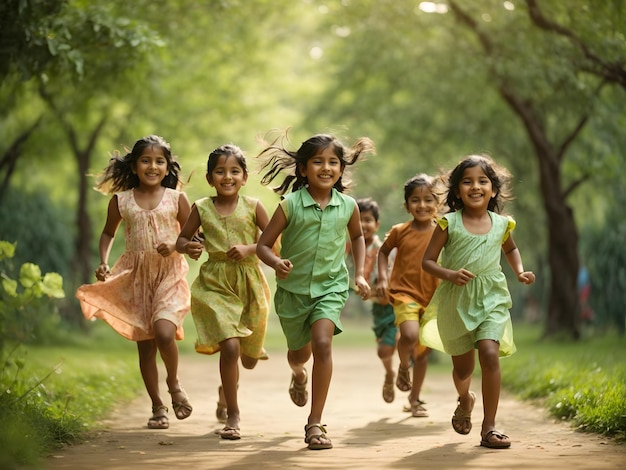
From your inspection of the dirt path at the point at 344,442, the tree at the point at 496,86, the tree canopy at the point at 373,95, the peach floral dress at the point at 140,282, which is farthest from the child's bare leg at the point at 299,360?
the tree at the point at 496,86

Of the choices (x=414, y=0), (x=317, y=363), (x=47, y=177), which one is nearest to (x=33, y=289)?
(x=317, y=363)

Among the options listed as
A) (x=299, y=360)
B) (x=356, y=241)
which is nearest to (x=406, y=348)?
(x=299, y=360)

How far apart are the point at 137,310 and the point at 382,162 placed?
2167cm

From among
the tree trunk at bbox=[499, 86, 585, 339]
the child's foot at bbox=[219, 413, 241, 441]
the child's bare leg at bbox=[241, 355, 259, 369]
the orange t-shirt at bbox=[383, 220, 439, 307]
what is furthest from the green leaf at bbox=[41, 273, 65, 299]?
the tree trunk at bbox=[499, 86, 585, 339]

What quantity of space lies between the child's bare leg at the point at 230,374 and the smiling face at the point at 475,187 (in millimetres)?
1968

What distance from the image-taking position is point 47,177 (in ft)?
95.5

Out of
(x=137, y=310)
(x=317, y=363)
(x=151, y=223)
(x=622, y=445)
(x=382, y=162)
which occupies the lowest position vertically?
(x=622, y=445)

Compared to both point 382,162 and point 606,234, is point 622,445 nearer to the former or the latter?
point 606,234

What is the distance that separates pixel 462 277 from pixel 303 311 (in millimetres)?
1131

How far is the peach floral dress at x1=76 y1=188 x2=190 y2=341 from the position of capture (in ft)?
26.5

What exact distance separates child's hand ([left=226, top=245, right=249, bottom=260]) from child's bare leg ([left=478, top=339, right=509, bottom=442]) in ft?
6.13

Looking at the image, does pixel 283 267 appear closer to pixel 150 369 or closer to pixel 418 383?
pixel 150 369

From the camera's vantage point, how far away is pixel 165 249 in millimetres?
7742

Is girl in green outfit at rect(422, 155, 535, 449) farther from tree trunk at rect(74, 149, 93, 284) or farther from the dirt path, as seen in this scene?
tree trunk at rect(74, 149, 93, 284)
